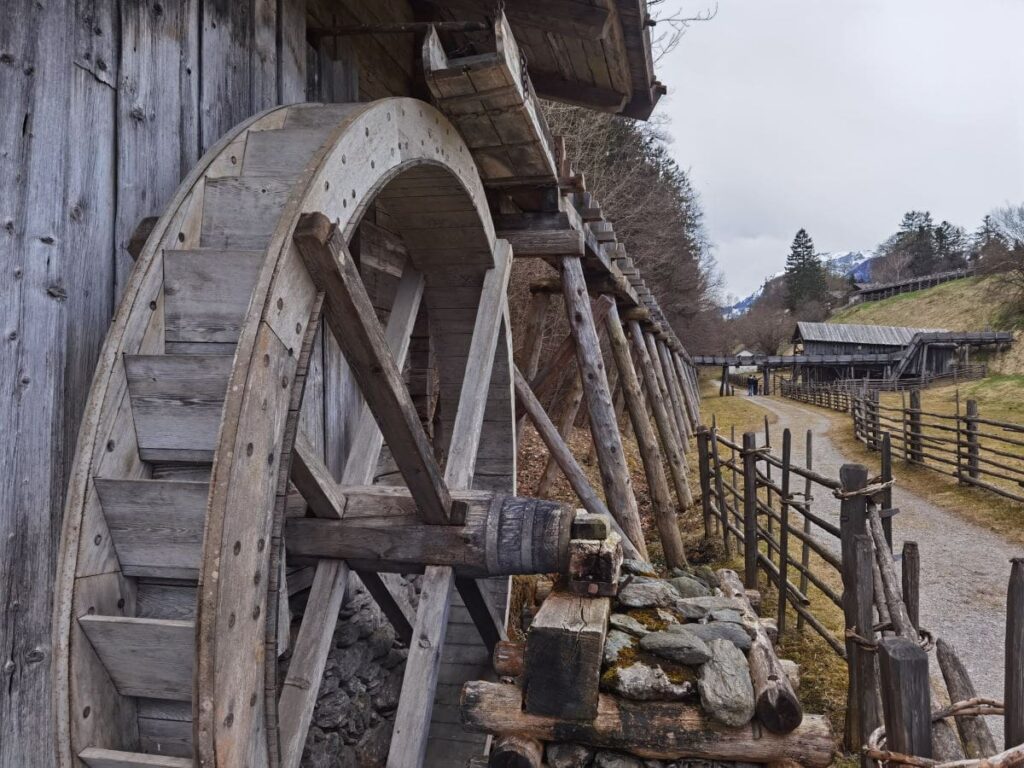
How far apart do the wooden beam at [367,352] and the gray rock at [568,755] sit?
33.3 inches

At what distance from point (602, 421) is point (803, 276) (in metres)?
71.3

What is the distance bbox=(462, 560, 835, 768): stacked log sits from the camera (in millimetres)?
2092

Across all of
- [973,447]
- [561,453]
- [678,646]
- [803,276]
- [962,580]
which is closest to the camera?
[678,646]

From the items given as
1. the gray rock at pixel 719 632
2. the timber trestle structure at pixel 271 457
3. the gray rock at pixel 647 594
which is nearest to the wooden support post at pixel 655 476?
the timber trestle structure at pixel 271 457

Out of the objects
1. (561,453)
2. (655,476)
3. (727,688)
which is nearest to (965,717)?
(727,688)

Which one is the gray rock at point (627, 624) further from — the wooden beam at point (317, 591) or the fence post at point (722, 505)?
the fence post at point (722, 505)

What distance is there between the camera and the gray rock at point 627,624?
2.47m

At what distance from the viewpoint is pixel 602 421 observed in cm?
515

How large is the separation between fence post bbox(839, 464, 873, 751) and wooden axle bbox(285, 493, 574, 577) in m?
1.98

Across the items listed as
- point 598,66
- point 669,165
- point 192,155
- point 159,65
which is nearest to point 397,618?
point 192,155

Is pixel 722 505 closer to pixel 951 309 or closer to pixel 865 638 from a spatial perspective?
pixel 865 638

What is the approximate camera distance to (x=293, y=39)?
2.89 meters

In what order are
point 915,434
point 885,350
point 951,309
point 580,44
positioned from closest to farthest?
point 580,44 → point 915,434 → point 885,350 → point 951,309

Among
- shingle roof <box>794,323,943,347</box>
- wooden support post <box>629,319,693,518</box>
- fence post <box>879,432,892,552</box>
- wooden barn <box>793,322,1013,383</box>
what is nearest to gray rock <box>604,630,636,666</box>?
fence post <box>879,432,892,552</box>
